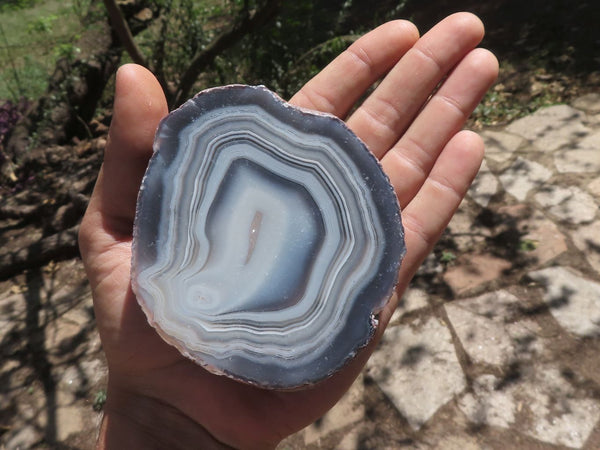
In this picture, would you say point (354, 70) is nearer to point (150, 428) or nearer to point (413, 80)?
point (413, 80)

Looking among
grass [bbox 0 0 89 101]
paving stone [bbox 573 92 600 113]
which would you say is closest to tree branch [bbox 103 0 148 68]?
grass [bbox 0 0 89 101]

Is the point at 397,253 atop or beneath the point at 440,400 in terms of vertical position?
atop

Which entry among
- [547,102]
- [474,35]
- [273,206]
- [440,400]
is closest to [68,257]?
[273,206]

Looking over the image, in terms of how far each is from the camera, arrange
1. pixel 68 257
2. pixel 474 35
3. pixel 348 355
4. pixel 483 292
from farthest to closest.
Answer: pixel 68 257 → pixel 483 292 → pixel 474 35 → pixel 348 355

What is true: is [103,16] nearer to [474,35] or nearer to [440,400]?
[474,35]

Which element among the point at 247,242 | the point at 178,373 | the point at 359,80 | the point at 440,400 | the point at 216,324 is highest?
the point at 359,80

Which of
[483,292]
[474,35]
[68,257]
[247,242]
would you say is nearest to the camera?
[247,242]

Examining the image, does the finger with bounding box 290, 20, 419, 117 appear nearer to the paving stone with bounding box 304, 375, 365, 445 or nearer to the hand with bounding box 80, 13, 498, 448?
the hand with bounding box 80, 13, 498, 448
